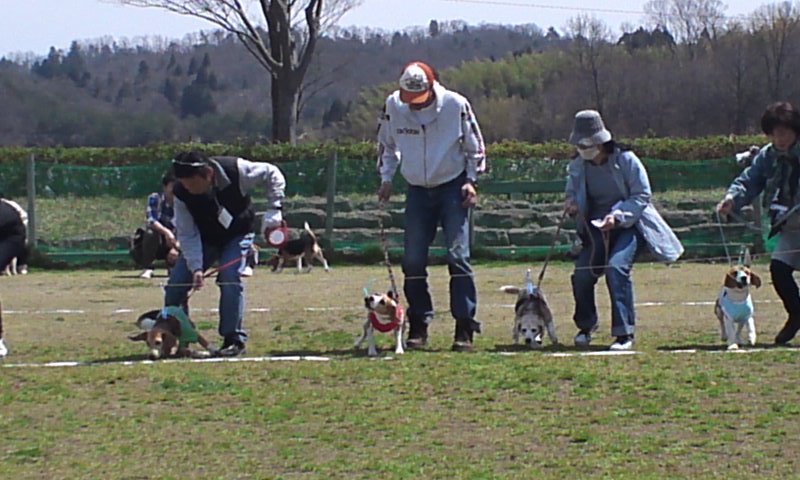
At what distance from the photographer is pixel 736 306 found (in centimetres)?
819

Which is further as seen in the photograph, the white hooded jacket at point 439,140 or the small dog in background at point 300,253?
the small dog in background at point 300,253

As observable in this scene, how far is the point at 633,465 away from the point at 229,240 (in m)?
3.99

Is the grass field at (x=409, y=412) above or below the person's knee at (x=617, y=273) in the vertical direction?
below

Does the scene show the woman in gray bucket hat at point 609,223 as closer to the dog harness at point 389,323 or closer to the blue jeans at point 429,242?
the blue jeans at point 429,242

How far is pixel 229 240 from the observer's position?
8.50 m

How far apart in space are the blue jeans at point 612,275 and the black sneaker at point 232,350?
2070 mm

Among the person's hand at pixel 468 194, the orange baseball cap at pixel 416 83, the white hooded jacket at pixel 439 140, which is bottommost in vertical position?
the person's hand at pixel 468 194

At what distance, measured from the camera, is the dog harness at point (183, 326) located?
325 inches

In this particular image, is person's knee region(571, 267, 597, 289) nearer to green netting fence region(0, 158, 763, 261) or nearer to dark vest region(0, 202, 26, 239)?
dark vest region(0, 202, 26, 239)

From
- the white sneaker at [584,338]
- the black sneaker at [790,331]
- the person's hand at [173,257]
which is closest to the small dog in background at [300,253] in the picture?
the person's hand at [173,257]

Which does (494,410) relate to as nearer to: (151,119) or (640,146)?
(640,146)

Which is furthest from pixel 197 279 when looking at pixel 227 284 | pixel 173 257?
pixel 173 257

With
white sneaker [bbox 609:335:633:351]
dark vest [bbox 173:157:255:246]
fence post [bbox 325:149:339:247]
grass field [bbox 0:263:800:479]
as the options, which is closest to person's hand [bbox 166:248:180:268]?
grass field [bbox 0:263:800:479]

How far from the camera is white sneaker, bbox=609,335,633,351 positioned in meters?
8.12
